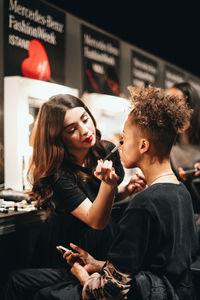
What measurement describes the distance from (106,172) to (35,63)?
1.57m

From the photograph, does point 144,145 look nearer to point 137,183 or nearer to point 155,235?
point 155,235

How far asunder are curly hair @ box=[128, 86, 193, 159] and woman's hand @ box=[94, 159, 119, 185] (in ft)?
0.74

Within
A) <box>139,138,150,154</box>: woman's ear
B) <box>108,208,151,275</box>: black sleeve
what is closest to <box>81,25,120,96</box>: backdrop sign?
<box>139,138,150,154</box>: woman's ear

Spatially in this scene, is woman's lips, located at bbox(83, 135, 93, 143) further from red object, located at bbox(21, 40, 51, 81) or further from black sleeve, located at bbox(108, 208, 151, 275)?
red object, located at bbox(21, 40, 51, 81)

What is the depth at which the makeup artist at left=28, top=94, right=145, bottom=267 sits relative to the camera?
2.17m

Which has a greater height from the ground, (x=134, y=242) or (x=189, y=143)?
(x=189, y=143)

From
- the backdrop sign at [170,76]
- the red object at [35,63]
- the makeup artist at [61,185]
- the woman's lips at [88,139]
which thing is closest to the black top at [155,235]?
the makeup artist at [61,185]

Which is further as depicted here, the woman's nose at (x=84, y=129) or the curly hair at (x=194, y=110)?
the curly hair at (x=194, y=110)

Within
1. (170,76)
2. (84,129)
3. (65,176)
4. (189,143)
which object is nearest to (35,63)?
(84,129)

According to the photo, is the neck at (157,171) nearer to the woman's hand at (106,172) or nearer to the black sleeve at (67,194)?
the woman's hand at (106,172)

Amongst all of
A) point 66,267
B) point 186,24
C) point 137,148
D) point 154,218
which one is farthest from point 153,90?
point 186,24

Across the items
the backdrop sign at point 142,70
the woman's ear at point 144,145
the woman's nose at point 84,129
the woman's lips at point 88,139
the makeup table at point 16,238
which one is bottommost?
the makeup table at point 16,238

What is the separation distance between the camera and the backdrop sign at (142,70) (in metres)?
5.01

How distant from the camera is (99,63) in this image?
430cm
